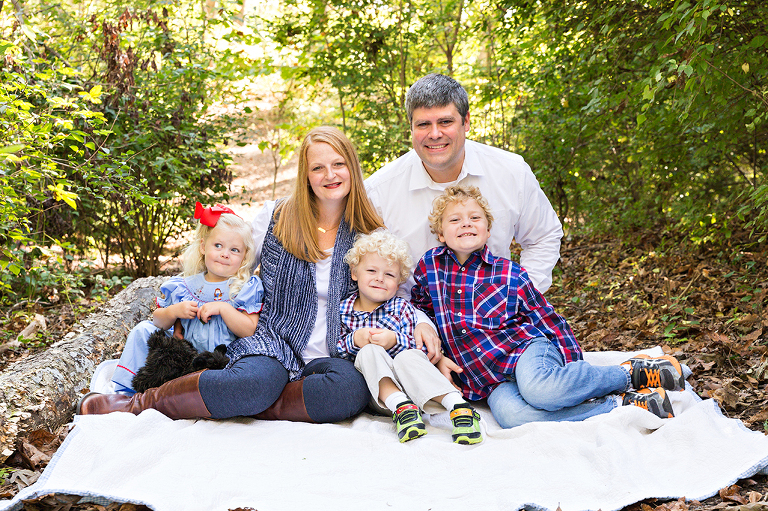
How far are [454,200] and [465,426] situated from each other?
3.83 feet

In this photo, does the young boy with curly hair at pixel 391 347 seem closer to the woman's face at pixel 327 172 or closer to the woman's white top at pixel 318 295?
the woman's white top at pixel 318 295

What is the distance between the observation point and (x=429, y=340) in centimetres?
304

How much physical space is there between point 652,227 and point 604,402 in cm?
441

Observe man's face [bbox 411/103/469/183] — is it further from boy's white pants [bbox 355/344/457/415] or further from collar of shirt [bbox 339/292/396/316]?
boy's white pants [bbox 355/344/457/415]

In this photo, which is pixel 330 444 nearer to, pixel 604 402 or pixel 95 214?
pixel 604 402

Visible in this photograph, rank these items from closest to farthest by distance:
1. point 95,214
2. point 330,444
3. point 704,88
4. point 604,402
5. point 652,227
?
point 330,444 < point 604,402 < point 704,88 < point 95,214 < point 652,227

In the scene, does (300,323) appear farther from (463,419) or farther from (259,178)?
(259,178)

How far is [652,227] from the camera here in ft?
22.0

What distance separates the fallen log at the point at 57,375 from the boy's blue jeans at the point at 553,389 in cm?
217

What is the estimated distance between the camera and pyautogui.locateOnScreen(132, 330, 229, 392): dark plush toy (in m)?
2.96

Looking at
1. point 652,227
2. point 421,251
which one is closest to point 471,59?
point 652,227

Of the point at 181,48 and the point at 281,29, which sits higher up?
the point at 281,29

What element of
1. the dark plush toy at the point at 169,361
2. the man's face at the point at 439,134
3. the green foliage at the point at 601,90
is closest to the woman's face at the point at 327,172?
the man's face at the point at 439,134

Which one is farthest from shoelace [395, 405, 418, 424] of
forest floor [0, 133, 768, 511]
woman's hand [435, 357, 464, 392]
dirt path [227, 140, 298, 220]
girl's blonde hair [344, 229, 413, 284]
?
dirt path [227, 140, 298, 220]
